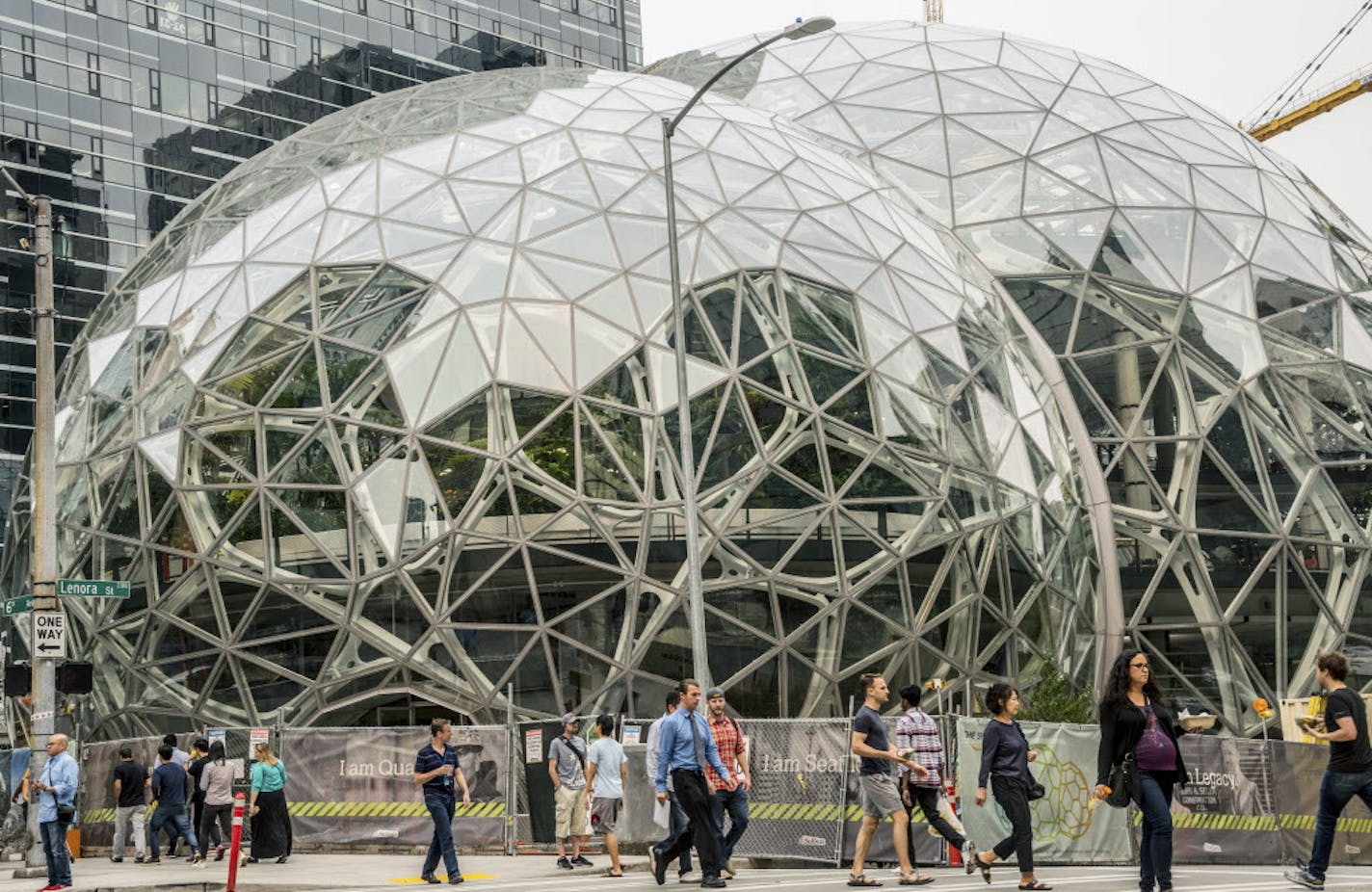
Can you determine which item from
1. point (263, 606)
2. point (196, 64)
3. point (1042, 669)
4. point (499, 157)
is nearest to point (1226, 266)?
point (1042, 669)

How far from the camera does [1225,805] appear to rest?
1967cm

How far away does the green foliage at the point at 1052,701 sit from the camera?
25828 mm

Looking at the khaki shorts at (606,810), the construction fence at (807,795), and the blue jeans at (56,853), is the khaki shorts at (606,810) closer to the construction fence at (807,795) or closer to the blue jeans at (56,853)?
the construction fence at (807,795)

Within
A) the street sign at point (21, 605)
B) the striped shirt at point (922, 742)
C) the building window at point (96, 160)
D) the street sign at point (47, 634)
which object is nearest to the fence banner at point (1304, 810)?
the striped shirt at point (922, 742)

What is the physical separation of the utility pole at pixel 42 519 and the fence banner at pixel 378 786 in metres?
3.51

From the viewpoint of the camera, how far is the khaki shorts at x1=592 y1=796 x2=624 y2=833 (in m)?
17.5

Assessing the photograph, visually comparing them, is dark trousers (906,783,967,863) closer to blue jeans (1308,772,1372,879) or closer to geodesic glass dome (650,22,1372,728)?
blue jeans (1308,772,1372,879)

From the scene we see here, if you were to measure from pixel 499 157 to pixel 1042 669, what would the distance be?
11.9 meters

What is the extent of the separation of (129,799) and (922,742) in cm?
1186

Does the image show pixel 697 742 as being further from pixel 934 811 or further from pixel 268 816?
pixel 268 816

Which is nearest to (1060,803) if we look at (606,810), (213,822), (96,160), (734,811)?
(606,810)

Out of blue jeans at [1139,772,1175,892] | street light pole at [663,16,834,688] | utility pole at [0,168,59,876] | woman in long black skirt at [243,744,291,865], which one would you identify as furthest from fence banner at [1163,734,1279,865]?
utility pole at [0,168,59,876]

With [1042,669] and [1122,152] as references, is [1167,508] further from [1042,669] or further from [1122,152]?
[1122,152]

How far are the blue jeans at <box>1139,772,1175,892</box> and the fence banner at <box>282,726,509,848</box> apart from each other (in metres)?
10.5
